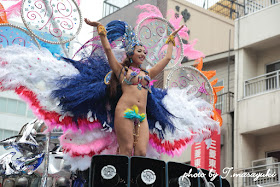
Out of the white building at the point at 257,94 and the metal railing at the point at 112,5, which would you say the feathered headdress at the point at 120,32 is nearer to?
the white building at the point at 257,94

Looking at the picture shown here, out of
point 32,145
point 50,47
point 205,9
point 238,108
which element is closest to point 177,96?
point 50,47

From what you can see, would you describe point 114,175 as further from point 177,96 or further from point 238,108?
point 238,108

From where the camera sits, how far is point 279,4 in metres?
15.4

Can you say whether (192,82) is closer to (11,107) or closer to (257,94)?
(257,94)

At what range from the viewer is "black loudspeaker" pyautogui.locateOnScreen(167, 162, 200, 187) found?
6.62m

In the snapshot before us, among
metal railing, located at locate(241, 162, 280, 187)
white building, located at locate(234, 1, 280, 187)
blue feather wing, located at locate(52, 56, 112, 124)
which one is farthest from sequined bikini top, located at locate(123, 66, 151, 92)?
white building, located at locate(234, 1, 280, 187)

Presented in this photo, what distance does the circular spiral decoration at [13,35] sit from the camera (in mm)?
Answer: 8188

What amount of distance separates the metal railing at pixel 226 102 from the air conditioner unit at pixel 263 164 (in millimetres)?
1769

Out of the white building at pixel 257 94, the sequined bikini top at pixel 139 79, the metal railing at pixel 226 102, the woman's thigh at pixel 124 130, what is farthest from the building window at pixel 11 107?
the woman's thigh at pixel 124 130

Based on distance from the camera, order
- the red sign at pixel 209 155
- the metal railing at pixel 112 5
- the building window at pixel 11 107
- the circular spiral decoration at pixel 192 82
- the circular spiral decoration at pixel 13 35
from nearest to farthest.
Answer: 1. the circular spiral decoration at pixel 13 35
2. the circular spiral decoration at pixel 192 82
3. the red sign at pixel 209 155
4. the metal railing at pixel 112 5
5. the building window at pixel 11 107

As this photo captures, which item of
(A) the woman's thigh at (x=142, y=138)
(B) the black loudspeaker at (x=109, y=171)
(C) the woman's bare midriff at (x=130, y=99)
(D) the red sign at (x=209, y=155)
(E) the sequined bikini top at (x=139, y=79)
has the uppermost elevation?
(D) the red sign at (x=209, y=155)

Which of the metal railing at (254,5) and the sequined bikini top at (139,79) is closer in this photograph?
the sequined bikini top at (139,79)

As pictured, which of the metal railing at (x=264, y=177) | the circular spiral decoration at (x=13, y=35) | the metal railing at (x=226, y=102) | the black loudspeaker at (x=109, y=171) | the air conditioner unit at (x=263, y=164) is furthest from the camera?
the metal railing at (x=226, y=102)

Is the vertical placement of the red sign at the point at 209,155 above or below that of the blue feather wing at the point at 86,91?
above
